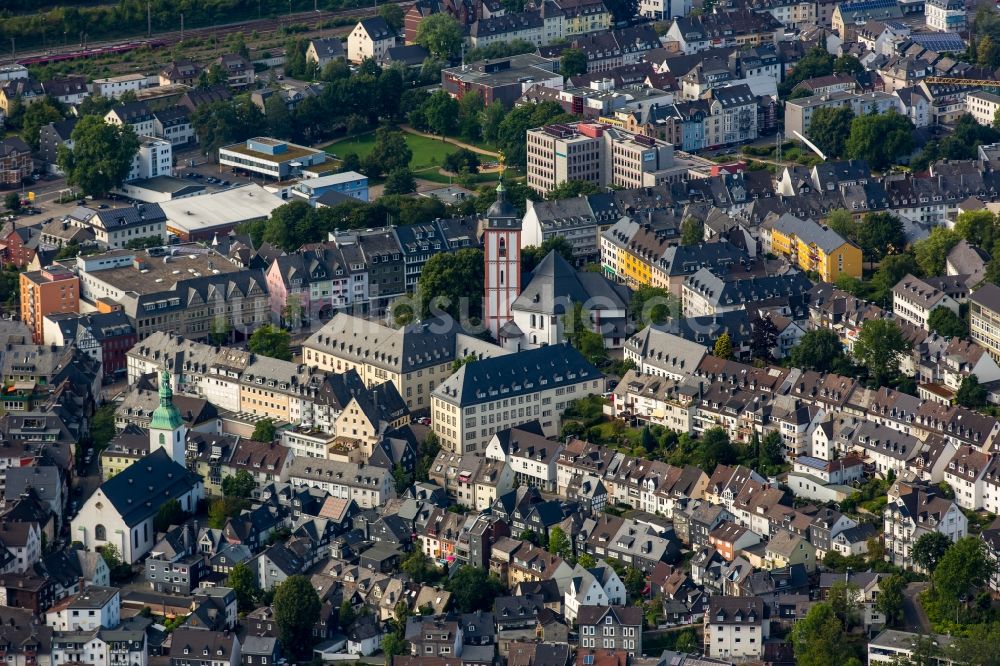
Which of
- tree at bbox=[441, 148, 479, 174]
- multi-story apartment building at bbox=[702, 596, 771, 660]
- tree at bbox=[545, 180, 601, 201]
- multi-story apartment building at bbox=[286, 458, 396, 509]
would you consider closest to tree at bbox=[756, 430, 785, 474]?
multi-story apartment building at bbox=[702, 596, 771, 660]

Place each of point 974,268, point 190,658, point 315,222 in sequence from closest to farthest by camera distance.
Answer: point 190,658 → point 974,268 → point 315,222

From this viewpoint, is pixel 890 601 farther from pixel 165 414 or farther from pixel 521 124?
pixel 521 124

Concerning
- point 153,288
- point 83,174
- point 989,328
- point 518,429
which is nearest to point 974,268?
point 989,328

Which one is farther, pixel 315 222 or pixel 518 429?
pixel 315 222

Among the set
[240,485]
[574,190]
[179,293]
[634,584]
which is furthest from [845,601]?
[574,190]

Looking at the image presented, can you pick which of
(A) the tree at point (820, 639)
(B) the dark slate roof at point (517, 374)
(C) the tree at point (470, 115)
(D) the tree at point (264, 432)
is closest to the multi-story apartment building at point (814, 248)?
(B) the dark slate roof at point (517, 374)

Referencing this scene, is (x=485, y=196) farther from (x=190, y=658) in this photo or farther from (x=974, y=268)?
(x=190, y=658)

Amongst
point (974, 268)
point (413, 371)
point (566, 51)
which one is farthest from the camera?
point (566, 51)
